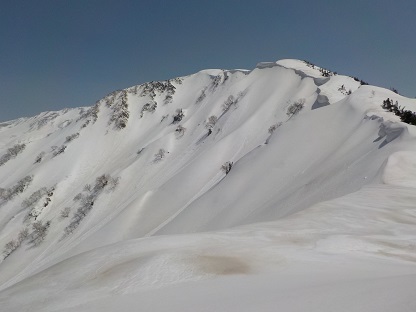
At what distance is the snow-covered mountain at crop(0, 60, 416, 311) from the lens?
4.08m

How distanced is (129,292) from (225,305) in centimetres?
121

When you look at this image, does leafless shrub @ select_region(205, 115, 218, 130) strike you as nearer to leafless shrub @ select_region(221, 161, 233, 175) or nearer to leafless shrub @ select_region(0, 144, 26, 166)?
leafless shrub @ select_region(221, 161, 233, 175)

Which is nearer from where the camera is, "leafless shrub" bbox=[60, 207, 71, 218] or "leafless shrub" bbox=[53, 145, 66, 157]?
"leafless shrub" bbox=[60, 207, 71, 218]

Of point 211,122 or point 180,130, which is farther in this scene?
point 180,130

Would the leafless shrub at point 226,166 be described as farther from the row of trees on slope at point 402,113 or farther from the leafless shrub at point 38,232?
the leafless shrub at point 38,232

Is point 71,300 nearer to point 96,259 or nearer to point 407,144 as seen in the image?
point 96,259

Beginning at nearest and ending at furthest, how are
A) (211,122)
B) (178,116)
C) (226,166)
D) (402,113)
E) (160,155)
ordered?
1. (402,113)
2. (226,166)
3. (160,155)
4. (211,122)
5. (178,116)

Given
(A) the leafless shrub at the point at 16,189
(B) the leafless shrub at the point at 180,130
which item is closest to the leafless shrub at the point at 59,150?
(A) the leafless shrub at the point at 16,189

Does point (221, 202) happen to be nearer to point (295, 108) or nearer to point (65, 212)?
point (295, 108)

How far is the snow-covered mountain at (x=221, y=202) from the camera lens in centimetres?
408

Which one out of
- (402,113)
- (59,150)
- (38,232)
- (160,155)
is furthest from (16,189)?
(402,113)

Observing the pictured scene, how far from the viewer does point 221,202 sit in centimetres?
2231

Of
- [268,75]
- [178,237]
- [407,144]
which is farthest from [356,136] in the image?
[268,75]

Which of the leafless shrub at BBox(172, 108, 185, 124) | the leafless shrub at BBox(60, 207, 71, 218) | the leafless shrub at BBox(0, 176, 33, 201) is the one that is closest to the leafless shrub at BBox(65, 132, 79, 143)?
the leafless shrub at BBox(0, 176, 33, 201)
